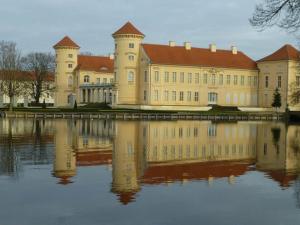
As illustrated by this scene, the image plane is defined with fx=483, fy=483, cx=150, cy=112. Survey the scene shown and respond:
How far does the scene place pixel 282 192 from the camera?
12883 millimetres

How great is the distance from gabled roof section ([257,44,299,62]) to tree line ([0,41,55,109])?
3910cm

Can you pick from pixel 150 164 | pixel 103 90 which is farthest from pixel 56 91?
pixel 150 164

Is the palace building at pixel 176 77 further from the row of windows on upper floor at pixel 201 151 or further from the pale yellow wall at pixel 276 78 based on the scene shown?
the row of windows on upper floor at pixel 201 151

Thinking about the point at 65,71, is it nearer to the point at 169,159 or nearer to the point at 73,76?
the point at 73,76

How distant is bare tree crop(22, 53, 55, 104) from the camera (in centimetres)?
8612

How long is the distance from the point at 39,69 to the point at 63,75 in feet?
17.6

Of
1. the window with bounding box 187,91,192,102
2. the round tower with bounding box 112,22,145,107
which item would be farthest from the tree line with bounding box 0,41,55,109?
the window with bounding box 187,91,192,102

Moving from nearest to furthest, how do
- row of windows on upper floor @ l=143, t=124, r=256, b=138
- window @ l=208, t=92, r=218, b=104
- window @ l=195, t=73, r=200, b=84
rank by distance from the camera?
row of windows on upper floor @ l=143, t=124, r=256, b=138, window @ l=195, t=73, r=200, b=84, window @ l=208, t=92, r=218, b=104

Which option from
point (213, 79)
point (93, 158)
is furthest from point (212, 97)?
point (93, 158)

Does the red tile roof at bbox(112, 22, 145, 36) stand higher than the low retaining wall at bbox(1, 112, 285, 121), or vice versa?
the red tile roof at bbox(112, 22, 145, 36)

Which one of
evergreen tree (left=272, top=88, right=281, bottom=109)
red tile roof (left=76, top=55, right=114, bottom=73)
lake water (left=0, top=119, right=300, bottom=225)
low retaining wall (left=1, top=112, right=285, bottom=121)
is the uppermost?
red tile roof (left=76, top=55, right=114, bottom=73)

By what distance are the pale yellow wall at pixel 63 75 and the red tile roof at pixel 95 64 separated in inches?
64.7

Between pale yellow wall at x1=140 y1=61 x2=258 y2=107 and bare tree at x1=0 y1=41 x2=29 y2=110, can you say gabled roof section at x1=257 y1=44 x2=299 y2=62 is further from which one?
bare tree at x1=0 y1=41 x2=29 y2=110

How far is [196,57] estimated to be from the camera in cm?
7825
